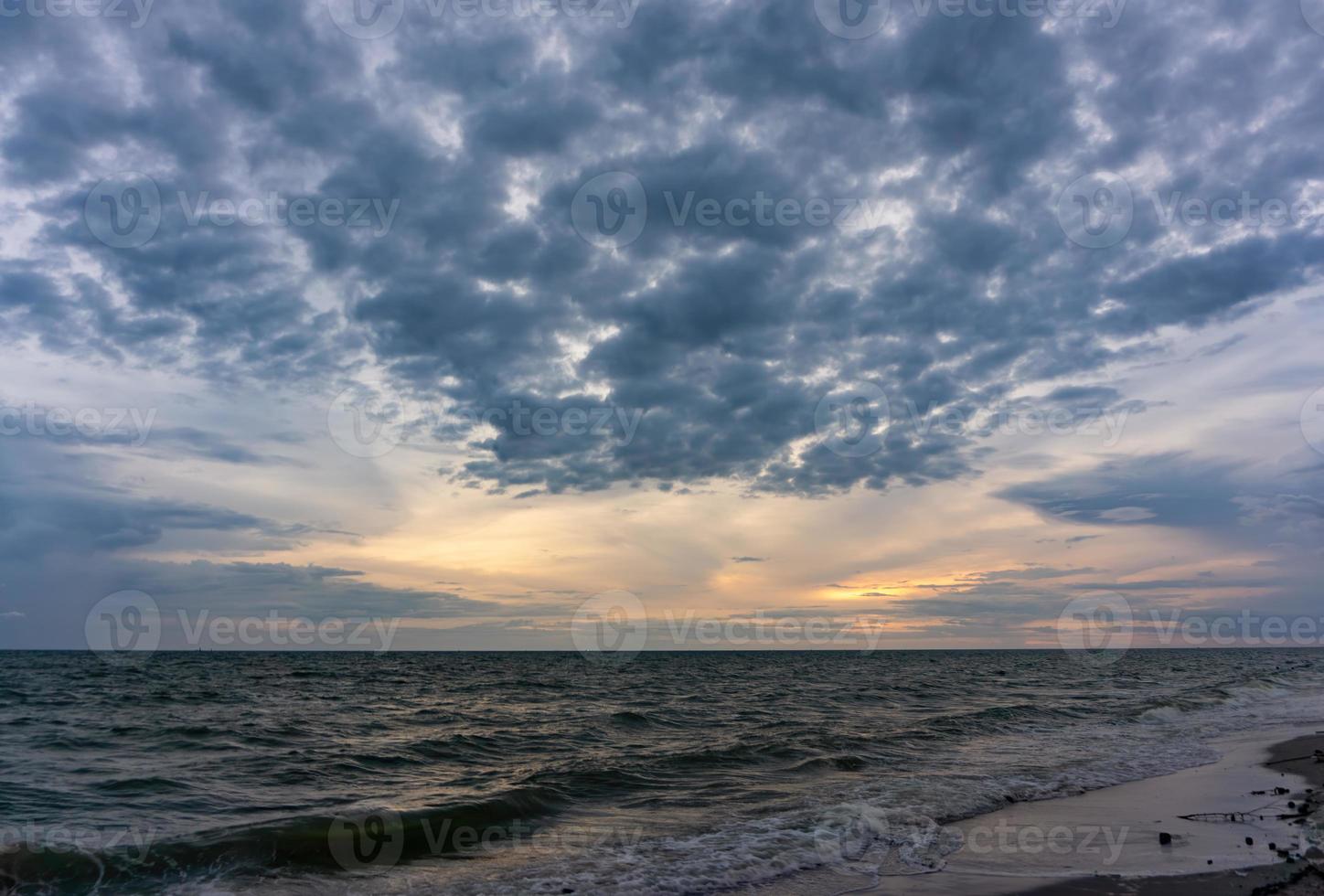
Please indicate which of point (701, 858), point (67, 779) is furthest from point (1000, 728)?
point (67, 779)

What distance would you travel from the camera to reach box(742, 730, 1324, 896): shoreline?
10.4 meters

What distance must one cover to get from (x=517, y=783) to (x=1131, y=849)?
41.3 ft

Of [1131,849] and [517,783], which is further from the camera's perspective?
[517,783]

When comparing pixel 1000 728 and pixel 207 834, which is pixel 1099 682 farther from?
pixel 207 834

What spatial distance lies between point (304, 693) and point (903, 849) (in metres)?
40.1

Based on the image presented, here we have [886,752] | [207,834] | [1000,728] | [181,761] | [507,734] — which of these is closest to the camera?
[207,834]

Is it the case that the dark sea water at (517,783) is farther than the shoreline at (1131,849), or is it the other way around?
the dark sea water at (517,783)

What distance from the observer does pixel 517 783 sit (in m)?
18.1

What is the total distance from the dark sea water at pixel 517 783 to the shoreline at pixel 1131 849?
722 mm

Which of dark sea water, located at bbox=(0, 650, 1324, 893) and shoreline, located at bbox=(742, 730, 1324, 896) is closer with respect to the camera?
shoreline, located at bbox=(742, 730, 1324, 896)

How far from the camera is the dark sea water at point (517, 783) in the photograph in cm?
1220

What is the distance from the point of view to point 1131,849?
12273 mm

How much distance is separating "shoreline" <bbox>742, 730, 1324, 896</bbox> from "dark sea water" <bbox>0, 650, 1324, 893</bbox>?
722mm

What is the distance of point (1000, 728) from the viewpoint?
29.0 meters
